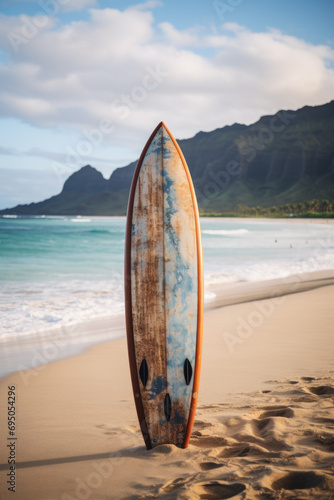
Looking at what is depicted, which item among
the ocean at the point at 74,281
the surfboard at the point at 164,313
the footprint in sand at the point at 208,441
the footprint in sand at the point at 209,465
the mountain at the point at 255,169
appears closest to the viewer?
the footprint in sand at the point at 209,465

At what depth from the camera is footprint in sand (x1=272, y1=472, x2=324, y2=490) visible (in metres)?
1.96

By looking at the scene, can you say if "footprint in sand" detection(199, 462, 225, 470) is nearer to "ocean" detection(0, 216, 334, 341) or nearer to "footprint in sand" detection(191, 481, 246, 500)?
"footprint in sand" detection(191, 481, 246, 500)

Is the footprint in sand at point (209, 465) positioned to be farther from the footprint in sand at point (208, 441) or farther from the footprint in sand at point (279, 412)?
the footprint in sand at point (279, 412)

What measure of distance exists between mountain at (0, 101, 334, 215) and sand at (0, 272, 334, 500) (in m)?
117

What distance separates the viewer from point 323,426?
257 cm

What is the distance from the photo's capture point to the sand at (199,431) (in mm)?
2037

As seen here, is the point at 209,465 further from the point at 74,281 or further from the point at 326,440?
the point at 74,281

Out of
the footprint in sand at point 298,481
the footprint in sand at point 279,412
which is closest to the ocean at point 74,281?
the footprint in sand at point 279,412

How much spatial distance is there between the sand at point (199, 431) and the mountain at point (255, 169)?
11745 cm

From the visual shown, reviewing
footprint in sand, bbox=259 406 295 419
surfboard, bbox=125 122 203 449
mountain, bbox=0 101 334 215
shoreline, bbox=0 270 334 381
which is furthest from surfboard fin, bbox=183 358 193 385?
mountain, bbox=0 101 334 215

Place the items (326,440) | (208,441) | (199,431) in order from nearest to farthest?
(326,440), (208,441), (199,431)

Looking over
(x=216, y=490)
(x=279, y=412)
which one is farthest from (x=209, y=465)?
(x=279, y=412)

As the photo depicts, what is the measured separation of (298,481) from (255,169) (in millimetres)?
163172

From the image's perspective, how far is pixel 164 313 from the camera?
2.63m
